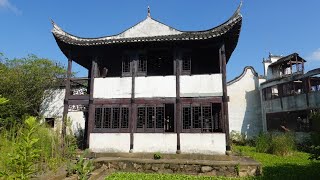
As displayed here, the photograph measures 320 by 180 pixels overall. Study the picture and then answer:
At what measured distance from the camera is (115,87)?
1328cm

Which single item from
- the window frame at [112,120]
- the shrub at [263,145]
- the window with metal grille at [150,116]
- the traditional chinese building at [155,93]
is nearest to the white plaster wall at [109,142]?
the traditional chinese building at [155,93]

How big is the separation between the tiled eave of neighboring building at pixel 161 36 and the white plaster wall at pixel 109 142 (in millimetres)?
4667

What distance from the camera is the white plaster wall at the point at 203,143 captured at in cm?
1172

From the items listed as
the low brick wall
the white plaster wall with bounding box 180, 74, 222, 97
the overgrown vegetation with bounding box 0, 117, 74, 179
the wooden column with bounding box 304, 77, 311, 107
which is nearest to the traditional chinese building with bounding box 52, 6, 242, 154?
the white plaster wall with bounding box 180, 74, 222, 97

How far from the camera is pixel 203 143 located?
11.9m

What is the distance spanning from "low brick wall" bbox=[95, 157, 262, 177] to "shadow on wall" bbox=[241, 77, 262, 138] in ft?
43.6

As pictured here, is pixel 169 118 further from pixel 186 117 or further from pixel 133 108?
pixel 133 108

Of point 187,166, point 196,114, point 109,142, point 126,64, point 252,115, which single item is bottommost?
point 187,166

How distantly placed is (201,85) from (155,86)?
7.46 feet

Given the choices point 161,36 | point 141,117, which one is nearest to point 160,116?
point 141,117

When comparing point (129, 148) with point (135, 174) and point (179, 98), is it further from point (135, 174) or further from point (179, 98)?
point (179, 98)

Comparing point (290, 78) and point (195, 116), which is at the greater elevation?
point (290, 78)

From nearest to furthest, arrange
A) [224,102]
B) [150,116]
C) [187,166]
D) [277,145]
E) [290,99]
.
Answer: [187,166]
[224,102]
[150,116]
[277,145]
[290,99]

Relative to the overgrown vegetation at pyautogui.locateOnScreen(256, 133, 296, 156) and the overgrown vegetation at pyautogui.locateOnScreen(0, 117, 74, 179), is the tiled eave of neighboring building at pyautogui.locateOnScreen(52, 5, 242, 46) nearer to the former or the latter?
the overgrown vegetation at pyautogui.locateOnScreen(0, 117, 74, 179)
